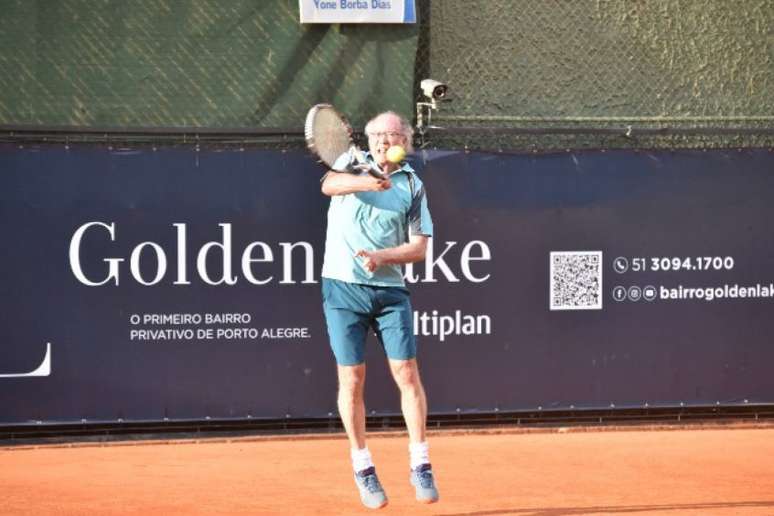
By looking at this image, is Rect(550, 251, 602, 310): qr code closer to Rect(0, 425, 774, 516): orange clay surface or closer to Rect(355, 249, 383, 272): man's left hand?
Rect(0, 425, 774, 516): orange clay surface

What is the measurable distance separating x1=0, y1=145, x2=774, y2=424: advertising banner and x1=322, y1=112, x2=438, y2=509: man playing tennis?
2418 mm

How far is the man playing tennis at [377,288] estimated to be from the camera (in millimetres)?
6375

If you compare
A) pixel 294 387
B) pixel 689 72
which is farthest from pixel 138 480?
pixel 689 72

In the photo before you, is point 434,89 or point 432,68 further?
point 432,68

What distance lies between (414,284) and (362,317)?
2.53 metres

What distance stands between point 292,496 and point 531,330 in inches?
101

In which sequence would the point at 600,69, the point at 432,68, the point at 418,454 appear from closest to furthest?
the point at 418,454 → the point at 432,68 → the point at 600,69

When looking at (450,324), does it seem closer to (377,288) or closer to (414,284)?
(414,284)

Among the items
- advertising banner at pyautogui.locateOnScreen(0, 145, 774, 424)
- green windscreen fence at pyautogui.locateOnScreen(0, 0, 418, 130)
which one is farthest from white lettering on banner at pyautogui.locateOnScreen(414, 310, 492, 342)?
green windscreen fence at pyautogui.locateOnScreen(0, 0, 418, 130)

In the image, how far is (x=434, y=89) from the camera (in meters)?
9.12

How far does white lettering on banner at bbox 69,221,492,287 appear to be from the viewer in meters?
8.66

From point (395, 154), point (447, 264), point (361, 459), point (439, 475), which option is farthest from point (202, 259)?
point (395, 154)

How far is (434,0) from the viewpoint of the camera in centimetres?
973

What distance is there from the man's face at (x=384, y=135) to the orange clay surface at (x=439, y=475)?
1.70 m
